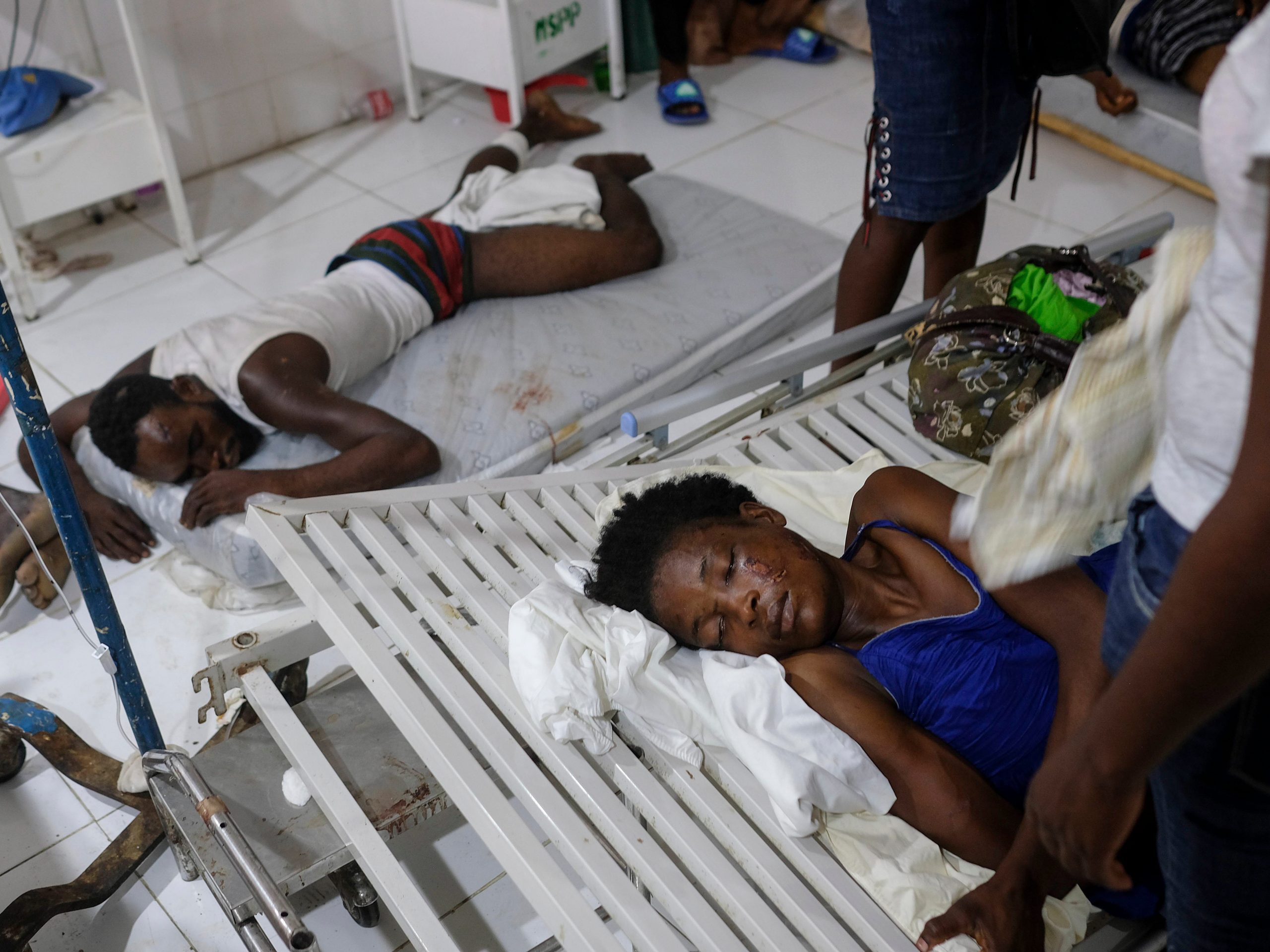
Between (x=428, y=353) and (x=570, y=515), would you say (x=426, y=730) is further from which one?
(x=428, y=353)

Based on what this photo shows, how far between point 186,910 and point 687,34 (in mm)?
3719

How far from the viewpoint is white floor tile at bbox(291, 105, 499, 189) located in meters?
3.96

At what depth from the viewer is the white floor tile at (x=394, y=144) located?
3.96 meters

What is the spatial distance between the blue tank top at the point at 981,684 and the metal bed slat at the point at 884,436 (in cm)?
60

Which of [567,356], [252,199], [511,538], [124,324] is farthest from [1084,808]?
[252,199]

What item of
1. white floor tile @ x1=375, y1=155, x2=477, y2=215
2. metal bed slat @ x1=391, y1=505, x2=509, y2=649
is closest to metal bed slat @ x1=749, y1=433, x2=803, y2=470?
metal bed slat @ x1=391, y1=505, x2=509, y2=649

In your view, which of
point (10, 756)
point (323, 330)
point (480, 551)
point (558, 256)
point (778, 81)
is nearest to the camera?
point (480, 551)

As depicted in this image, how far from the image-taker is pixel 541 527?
1848 millimetres

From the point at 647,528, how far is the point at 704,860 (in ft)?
1.59

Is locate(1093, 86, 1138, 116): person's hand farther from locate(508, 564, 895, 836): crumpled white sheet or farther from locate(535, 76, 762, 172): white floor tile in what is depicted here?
locate(508, 564, 895, 836): crumpled white sheet

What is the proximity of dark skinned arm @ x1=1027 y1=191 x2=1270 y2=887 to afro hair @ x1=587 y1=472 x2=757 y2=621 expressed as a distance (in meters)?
0.79

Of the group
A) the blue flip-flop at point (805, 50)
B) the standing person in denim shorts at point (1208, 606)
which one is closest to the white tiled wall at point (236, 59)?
the blue flip-flop at point (805, 50)

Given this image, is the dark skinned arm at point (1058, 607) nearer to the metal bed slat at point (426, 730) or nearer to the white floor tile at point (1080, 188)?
the metal bed slat at point (426, 730)

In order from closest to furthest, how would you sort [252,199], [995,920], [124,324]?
[995,920], [124,324], [252,199]
